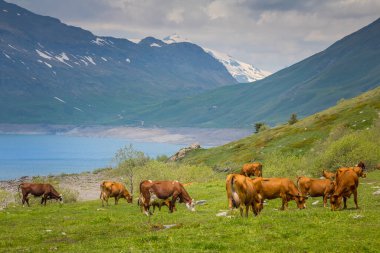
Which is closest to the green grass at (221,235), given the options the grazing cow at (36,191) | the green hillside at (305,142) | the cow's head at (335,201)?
the cow's head at (335,201)

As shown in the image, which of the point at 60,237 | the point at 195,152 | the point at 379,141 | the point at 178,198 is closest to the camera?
the point at 60,237

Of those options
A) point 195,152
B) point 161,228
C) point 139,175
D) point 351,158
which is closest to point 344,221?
point 161,228

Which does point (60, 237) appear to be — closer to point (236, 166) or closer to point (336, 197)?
point (336, 197)

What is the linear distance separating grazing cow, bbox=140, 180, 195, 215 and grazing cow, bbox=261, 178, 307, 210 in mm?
8069

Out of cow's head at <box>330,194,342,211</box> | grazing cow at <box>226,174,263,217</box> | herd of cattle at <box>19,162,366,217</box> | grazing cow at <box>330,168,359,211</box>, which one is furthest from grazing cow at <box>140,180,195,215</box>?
grazing cow at <box>330,168,359,211</box>

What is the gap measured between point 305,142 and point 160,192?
297 feet

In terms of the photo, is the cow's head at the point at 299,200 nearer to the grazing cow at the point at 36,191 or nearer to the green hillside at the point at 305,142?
the grazing cow at the point at 36,191

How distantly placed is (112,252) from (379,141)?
5981 cm

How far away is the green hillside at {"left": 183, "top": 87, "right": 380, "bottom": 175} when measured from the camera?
80.9 meters

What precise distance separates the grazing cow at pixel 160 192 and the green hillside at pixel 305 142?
3496 cm

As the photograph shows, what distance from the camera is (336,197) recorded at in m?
30.3

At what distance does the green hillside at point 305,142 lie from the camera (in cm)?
8088

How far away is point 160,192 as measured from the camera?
36656 millimetres

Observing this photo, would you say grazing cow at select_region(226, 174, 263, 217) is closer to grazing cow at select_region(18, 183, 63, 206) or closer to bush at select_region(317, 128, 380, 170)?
grazing cow at select_region(18, 183, 63, 206)
